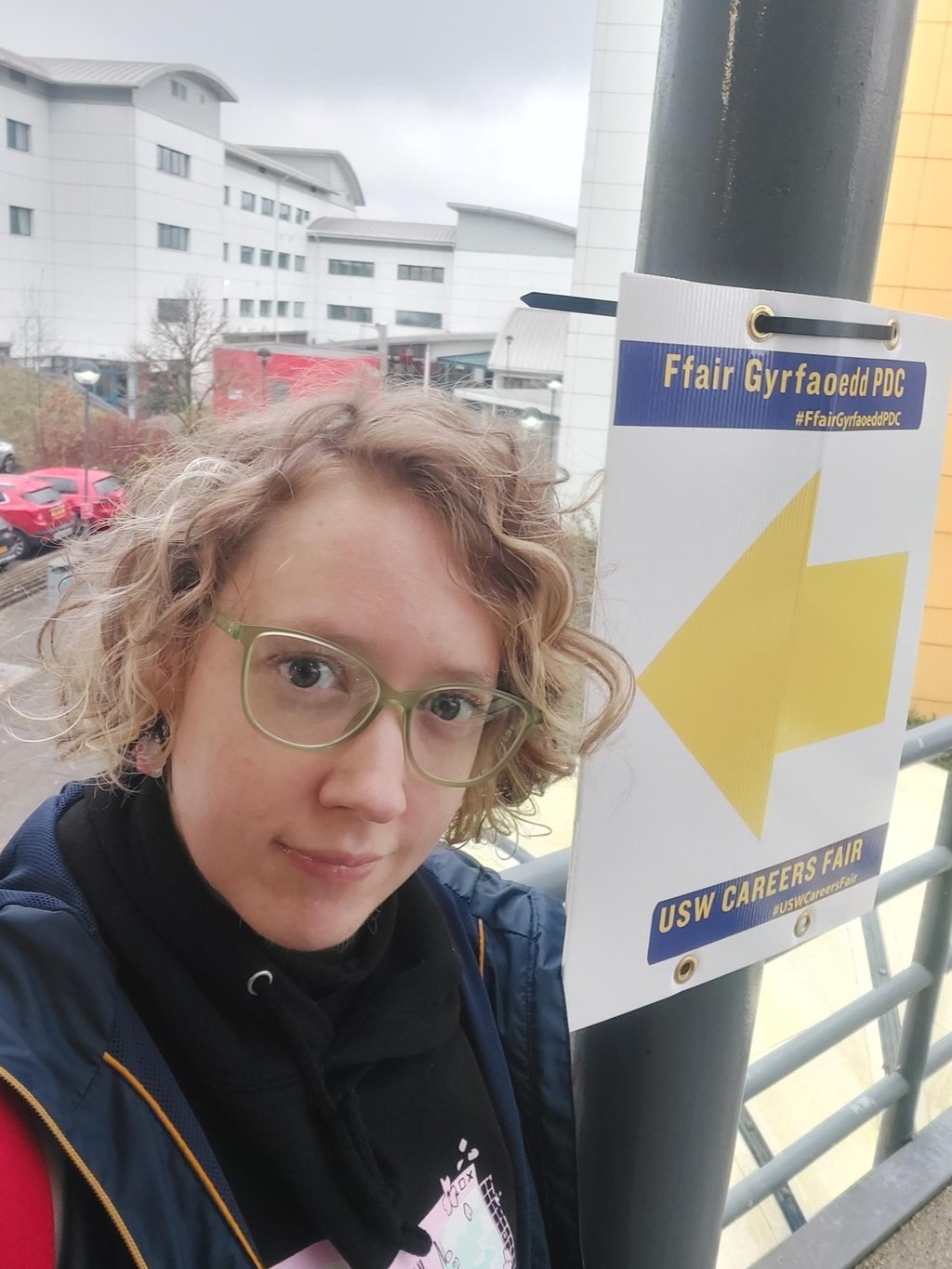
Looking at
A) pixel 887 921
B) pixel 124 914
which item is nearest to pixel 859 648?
pixel 124 914

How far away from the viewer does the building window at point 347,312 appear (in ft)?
3.57

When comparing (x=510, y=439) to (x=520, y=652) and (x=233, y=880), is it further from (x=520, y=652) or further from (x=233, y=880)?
(x=233, y=880)

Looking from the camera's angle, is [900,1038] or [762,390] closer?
[762,390]

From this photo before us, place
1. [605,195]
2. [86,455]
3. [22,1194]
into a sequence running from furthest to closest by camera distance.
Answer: [605,195] → [86,455] → [22,1194]

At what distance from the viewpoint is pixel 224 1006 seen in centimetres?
78

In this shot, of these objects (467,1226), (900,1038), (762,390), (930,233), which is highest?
(930,233)

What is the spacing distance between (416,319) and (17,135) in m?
0.42

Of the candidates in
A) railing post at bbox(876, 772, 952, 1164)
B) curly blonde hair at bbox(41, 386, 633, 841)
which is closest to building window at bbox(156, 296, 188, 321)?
curly blonde hair at bbox(41, 386, 633, 841)

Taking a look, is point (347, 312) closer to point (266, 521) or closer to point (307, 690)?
point (266, 521)

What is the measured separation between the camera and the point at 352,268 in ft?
3.73

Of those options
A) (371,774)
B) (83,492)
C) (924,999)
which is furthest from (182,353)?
(924,999)

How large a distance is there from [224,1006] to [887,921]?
7.19ft

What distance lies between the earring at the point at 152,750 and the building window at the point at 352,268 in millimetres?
571

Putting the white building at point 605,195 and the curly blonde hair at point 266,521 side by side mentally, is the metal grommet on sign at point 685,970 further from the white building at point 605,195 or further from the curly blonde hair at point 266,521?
the white building at point 605,195
